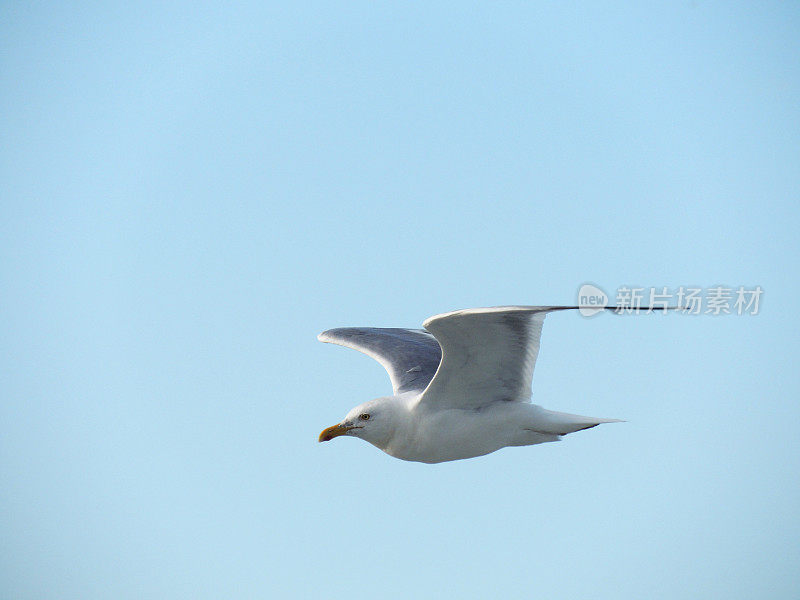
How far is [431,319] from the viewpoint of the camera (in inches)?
265

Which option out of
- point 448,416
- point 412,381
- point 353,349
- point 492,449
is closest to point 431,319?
point 448,416

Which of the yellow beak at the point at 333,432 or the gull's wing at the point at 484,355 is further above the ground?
the gull's wing at the point at 484,355

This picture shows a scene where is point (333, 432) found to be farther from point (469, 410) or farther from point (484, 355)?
point (484, 355)

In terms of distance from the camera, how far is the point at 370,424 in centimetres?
804

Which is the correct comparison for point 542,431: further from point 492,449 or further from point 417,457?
point 417,457

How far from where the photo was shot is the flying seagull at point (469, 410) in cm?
724

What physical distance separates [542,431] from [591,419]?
18.3 inches

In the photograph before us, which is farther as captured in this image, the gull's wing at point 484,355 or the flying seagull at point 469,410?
the flying seagull at point 469,410

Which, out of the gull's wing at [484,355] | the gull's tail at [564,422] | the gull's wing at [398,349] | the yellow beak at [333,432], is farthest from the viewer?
the gull's wing at [398,349]

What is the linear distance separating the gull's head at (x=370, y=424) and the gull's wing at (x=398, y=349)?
909mm

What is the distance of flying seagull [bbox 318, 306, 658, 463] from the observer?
23.7 ft

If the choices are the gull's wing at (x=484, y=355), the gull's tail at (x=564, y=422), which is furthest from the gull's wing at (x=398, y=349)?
the gull's tail at (x=564, y=422)

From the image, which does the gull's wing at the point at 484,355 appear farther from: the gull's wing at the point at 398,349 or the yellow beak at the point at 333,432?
the gull's wing at the point at 398,349

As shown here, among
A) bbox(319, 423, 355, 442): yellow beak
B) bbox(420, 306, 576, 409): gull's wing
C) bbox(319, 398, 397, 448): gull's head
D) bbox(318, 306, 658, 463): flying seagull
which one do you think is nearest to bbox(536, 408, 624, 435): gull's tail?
bbox(318, 306, 658, 463): flying seagull
